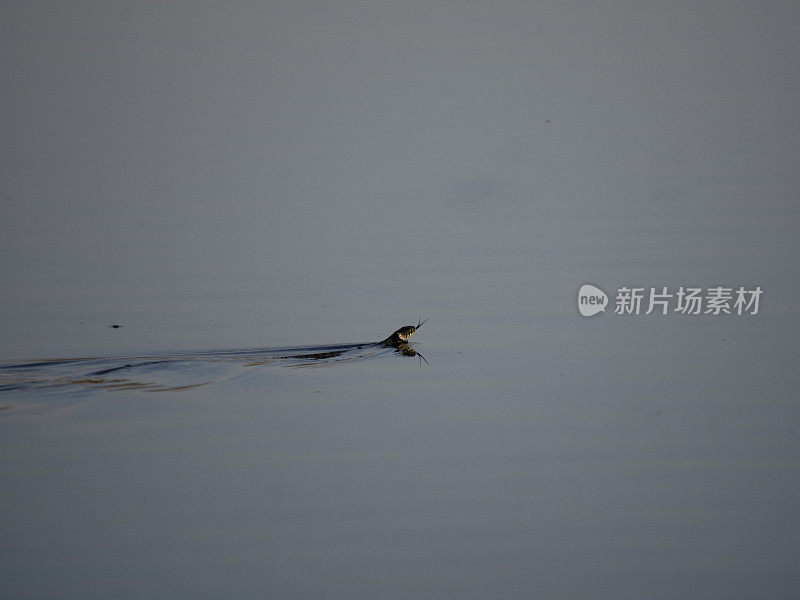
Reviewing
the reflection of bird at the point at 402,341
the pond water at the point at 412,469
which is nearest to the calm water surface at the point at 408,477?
the pond water at the point at 412,469

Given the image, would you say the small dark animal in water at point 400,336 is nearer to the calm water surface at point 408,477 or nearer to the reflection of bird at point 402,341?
the reflection of bird at point 402,341

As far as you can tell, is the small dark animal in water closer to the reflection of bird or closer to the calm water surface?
the reflection of bird

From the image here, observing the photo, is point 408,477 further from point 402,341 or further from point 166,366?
point 402,341

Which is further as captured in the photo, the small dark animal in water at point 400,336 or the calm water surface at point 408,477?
the small dark animal in water at point 400,336

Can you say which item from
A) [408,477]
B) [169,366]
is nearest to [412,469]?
[408,477]

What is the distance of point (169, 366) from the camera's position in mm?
9023

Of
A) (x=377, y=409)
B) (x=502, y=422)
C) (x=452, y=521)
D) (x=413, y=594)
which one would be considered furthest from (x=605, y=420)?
(x=413, y=594)

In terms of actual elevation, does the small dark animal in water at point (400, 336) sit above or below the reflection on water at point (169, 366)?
above

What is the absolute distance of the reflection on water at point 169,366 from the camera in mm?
8500

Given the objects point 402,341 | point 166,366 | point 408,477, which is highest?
point 402,341

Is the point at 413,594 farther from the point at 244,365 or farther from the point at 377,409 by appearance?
the point at 244,365

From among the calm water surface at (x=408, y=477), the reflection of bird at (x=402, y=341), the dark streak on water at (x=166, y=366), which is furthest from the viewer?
the reflection of bird at (x=402, y=341)

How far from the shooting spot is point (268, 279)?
12.6 m

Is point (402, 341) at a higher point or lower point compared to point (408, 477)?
higher
